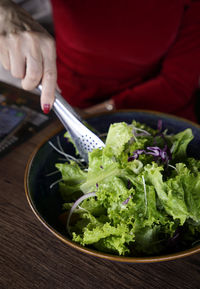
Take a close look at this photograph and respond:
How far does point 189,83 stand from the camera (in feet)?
4.78

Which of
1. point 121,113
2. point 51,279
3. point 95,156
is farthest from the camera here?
point 121,113

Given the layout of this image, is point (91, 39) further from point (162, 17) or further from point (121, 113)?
point (121, 113)

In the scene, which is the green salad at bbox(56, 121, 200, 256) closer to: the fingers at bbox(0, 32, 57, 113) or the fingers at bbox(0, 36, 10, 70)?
the fingers at bbox(0, 32, 57, 113)

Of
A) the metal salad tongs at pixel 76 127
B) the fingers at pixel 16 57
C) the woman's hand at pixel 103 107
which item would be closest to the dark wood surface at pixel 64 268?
the metal salad tongs at pixel 76 127

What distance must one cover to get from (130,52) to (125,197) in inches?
36.9

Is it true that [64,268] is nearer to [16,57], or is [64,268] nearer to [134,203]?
[134,203]

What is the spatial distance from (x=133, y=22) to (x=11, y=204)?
971 millimetres

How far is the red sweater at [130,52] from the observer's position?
1309mm

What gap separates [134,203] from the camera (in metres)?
0.63

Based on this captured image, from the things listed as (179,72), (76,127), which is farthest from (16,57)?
(179,72)

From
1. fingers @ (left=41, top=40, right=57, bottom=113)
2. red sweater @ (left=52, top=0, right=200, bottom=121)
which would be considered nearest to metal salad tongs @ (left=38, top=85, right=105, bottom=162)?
fingers @ (left=41, top=40, right=57, bottom=113)

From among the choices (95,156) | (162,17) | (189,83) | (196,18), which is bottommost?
(189,83)

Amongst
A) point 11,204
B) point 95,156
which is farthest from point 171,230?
point 11,204

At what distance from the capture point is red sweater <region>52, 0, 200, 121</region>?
1309 millimetres
